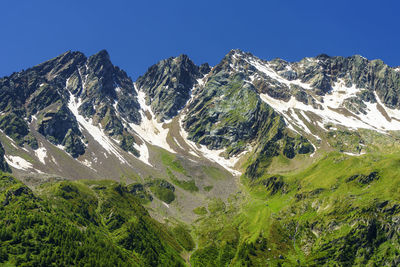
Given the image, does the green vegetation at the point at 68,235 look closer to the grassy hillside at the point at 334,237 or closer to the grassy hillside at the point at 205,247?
the grassy hillside at the point at 205,247

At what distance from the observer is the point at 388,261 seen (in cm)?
14450

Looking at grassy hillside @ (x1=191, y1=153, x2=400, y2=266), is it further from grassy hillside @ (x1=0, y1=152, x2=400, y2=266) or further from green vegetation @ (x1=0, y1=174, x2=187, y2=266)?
green vegetation @ (x1=0, y1=174, x2=187, y2=266)

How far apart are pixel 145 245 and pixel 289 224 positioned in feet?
298

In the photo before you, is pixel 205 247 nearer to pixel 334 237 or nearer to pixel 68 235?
pixel 334 237

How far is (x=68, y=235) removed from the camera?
150375mm

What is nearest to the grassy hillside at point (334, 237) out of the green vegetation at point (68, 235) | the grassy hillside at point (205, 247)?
the grassy hillside at point (205, 247)

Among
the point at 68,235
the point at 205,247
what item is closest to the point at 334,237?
the point at 205,247

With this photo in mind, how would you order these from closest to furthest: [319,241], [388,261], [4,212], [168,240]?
[388,261] → [4,212] → [319,241] → [168,240]

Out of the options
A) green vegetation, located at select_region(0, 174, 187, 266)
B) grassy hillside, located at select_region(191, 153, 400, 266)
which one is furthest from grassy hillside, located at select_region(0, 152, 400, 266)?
grassy hillside, located at select_region(191, 153, 400, 266)

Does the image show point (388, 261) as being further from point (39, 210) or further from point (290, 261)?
point (39, 210)

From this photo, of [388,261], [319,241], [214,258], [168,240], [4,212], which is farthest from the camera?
[168,240]

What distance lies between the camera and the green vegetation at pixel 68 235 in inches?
5335

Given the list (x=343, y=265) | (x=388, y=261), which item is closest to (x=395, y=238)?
(x=388, y=261)

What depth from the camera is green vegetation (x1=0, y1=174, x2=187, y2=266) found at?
135500 millimetres
